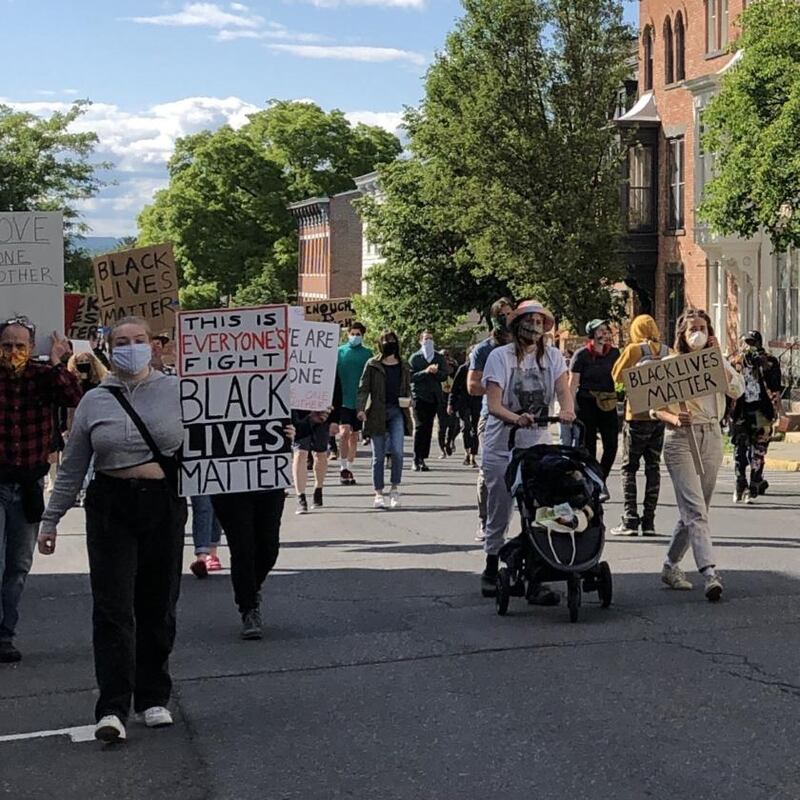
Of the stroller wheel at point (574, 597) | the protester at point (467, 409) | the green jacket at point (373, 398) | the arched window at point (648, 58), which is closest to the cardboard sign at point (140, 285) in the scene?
the green jacket at point (373, 398)

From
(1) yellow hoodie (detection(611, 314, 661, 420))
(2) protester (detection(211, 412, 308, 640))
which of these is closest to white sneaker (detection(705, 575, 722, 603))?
(2) protester (detection(211, 412, 308, 640))

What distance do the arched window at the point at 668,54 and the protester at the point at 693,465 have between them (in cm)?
3305

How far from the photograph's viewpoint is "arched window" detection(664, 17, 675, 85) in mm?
43344

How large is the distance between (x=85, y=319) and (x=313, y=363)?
811 cm

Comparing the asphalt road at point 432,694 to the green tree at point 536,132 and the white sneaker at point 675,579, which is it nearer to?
the white sneaker at point 675,579

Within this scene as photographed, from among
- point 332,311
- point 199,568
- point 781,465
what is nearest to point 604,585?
point 199,568

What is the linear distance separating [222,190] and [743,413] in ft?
238

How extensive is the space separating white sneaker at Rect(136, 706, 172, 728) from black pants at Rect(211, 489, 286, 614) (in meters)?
2.28

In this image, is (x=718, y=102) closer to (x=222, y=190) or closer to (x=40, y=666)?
(x=40, y=666)

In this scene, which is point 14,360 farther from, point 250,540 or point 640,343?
point 640,343

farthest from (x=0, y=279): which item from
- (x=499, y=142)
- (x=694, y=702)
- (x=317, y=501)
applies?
(x=499, y=142)

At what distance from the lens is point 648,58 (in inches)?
1778

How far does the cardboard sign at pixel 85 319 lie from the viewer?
76.7 feet

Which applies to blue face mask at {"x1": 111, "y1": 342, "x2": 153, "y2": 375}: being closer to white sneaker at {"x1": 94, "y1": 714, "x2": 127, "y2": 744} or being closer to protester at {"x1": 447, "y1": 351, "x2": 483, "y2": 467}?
white sneaker at {"x1": 94, "y1": 714, "x2": 127, "y2": 744}
